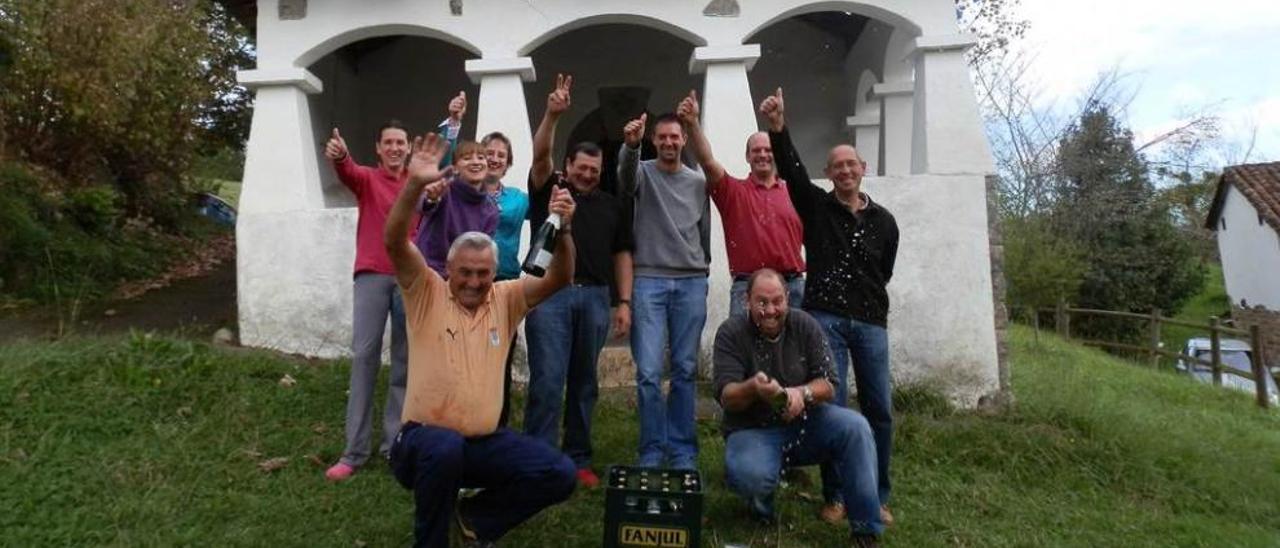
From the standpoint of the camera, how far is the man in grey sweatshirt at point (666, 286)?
4.23 meters

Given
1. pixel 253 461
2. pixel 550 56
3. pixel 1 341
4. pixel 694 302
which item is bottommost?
pixel 253 461

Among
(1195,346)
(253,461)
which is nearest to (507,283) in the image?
(253,461)

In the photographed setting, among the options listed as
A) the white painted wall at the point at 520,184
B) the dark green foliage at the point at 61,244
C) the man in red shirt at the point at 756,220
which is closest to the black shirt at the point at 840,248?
the man in red shirt at the point at 756,220

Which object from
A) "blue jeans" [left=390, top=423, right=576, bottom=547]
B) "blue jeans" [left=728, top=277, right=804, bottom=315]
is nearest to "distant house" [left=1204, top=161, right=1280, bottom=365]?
"blue jeans" [left=728, top=277, right=804, bottom=315]

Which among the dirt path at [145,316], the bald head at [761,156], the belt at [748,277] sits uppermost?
the bald head at [761,156]

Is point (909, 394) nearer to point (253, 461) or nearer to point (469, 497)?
point (469, 497)

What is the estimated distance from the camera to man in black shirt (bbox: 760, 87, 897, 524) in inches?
161

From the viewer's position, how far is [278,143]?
6.54 meters

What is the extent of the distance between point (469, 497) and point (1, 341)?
4.72 metres

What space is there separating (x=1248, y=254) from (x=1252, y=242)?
0.50m

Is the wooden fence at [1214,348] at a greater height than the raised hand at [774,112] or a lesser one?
lesser

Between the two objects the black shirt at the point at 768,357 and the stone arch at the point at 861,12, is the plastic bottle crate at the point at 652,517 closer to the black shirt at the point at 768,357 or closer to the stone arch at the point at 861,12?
the black shirt at the point at 768,357

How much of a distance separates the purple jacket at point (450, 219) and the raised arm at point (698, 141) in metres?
0.95

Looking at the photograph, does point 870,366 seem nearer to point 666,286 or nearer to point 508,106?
point 666,286
